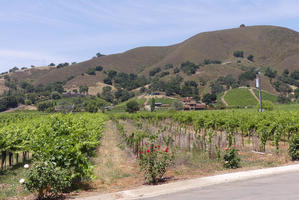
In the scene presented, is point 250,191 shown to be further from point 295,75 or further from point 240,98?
point 295,75

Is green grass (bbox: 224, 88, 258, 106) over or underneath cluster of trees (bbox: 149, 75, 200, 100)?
underneath

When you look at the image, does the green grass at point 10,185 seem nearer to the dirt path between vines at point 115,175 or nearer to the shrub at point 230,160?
the dirt path between vines at point 115,175

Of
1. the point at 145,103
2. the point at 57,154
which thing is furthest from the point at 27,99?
the point at 57,154

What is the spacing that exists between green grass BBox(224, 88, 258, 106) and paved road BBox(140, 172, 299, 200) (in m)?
110

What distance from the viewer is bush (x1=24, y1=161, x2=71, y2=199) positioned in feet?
28.3

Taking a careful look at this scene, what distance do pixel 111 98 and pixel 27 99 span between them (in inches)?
1715

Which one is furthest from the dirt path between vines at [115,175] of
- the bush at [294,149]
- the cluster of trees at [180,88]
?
the cluster of trees at [180,88]

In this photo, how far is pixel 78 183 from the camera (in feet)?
36.5

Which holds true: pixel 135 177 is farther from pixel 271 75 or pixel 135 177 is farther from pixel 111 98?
pixel 271 75

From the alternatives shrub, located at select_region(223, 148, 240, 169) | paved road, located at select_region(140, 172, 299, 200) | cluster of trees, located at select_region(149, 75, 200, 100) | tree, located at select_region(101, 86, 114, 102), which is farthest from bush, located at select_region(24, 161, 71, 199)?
tree, located at select_region(101, 86, 114, 102)

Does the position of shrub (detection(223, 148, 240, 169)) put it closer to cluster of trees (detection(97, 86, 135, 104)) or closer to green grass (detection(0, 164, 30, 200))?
green grass (detection(0, 164, 30, 200))

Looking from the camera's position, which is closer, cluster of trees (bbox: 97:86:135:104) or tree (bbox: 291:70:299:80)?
cluster of trees (bbox: 97:86:135:104)

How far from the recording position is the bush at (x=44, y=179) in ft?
28.3

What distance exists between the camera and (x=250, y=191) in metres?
8.99
